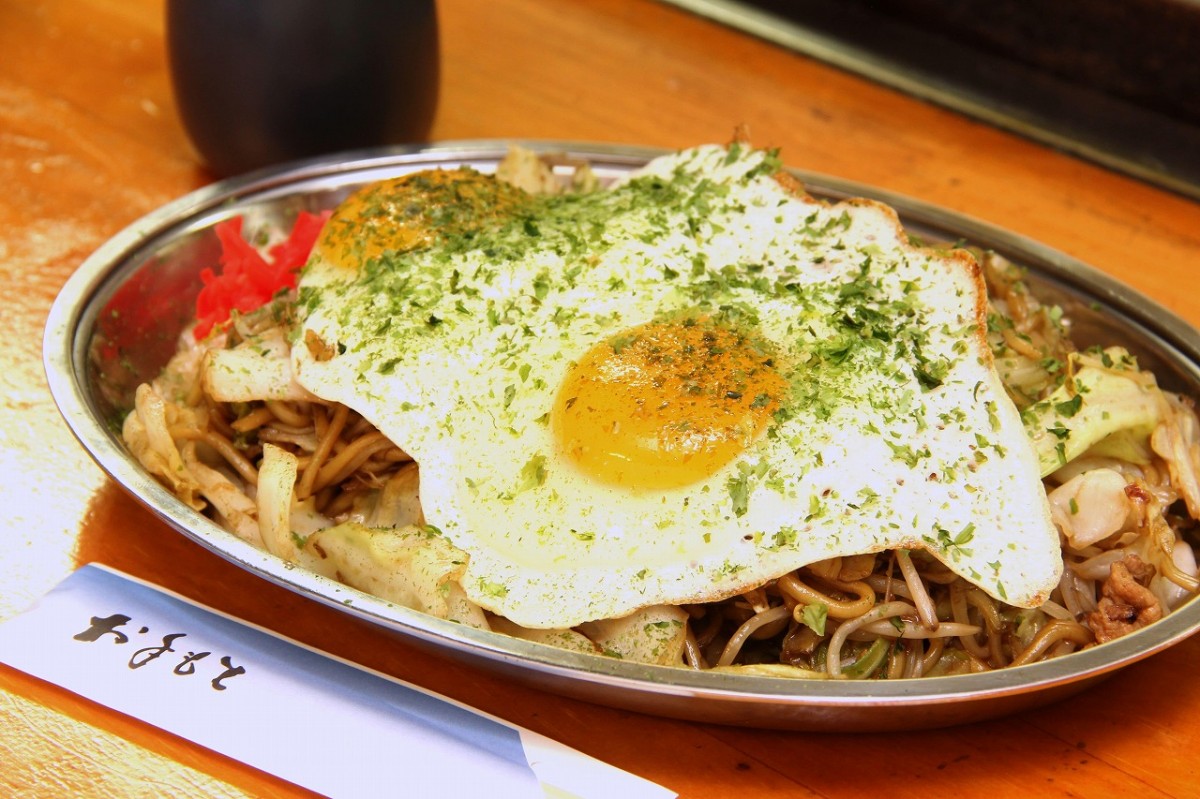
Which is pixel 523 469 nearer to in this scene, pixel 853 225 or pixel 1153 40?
pixel 853 225

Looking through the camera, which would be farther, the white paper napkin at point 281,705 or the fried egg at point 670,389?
the fried egg at point 670,389

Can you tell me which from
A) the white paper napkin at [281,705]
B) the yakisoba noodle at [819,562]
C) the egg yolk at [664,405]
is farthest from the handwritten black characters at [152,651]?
the egg yolk at [664,405]

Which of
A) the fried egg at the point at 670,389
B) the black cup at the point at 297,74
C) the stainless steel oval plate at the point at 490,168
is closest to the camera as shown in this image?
the stainless steel oval plate at the point at 490,168

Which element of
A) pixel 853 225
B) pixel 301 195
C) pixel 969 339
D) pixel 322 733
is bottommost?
pixel 322 733

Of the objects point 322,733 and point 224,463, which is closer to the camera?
point 322,733

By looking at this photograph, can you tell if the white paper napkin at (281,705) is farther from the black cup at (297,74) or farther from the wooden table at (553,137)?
the black cup at (297,74)

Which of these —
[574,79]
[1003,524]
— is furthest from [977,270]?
[574,79]

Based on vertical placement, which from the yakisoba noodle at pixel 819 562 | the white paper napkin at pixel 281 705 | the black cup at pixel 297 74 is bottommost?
the white paper napkin at pixel 281 705
